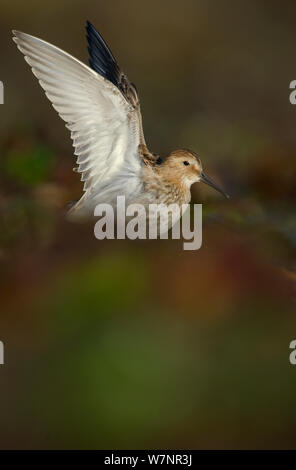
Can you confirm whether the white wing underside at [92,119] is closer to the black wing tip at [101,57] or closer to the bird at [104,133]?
the bird at [104,133]

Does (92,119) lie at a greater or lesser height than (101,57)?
lesser

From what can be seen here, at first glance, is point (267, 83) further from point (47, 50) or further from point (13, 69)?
point (47, 50)

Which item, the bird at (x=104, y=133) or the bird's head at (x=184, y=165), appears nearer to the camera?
the bird at (x=104, y=133)

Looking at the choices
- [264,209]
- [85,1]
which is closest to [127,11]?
[85,1]

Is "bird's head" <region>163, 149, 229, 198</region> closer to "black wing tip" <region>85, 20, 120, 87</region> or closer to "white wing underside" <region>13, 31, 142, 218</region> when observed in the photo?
"white wing underside" <region>13, 31, 142, 218</region>

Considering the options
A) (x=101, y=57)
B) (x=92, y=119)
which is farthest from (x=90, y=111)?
(x=101, y=57)

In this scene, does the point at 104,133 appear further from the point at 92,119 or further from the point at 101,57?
the point at 101,57

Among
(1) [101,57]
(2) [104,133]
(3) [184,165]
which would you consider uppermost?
(1) [101,57]

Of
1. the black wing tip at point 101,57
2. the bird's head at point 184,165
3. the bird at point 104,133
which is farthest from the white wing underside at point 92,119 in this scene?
the black wing tip at point 101,57
